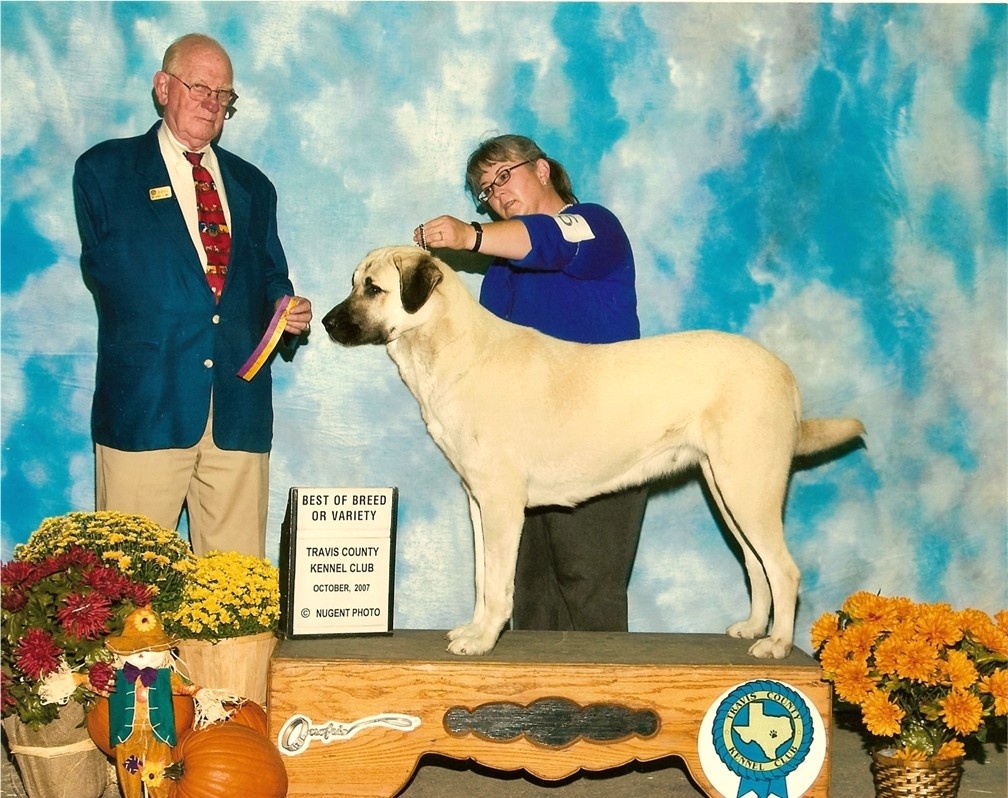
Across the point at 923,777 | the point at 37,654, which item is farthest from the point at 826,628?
the point at 37,654

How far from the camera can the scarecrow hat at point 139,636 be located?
11.9 ft

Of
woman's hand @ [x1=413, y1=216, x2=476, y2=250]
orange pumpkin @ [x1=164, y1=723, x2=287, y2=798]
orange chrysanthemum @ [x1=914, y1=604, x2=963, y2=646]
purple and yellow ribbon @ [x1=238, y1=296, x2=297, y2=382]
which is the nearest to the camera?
orange pumpkin @ [x1=164, y1=723, x2=287, y2=798]

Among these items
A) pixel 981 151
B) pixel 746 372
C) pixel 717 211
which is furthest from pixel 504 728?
pixel 981 151

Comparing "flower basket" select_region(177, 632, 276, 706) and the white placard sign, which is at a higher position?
the white placard sign

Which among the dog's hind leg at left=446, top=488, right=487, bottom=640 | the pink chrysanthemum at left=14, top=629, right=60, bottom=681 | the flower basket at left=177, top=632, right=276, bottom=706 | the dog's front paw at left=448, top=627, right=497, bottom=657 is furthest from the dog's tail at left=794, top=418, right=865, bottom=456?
the pink chrysanthemum at left=14, top=629, right=60, bottom=681

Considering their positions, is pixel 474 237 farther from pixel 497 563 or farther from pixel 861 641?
pixel 861 641

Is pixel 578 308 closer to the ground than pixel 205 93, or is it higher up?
closer to the ground

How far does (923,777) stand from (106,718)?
293 centimetres

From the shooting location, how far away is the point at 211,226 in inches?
181

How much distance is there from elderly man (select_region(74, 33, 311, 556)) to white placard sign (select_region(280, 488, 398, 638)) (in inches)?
27.0

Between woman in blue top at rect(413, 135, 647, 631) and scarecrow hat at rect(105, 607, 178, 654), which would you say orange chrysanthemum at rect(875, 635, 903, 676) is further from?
scarecrow hat at rect(105, 607, 178, 654)

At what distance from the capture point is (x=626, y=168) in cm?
533

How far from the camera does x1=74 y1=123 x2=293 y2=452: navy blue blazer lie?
4.44 m

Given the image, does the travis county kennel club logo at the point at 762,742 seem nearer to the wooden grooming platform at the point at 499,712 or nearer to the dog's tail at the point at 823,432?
the wooden grooming platform at the point at 499,712
